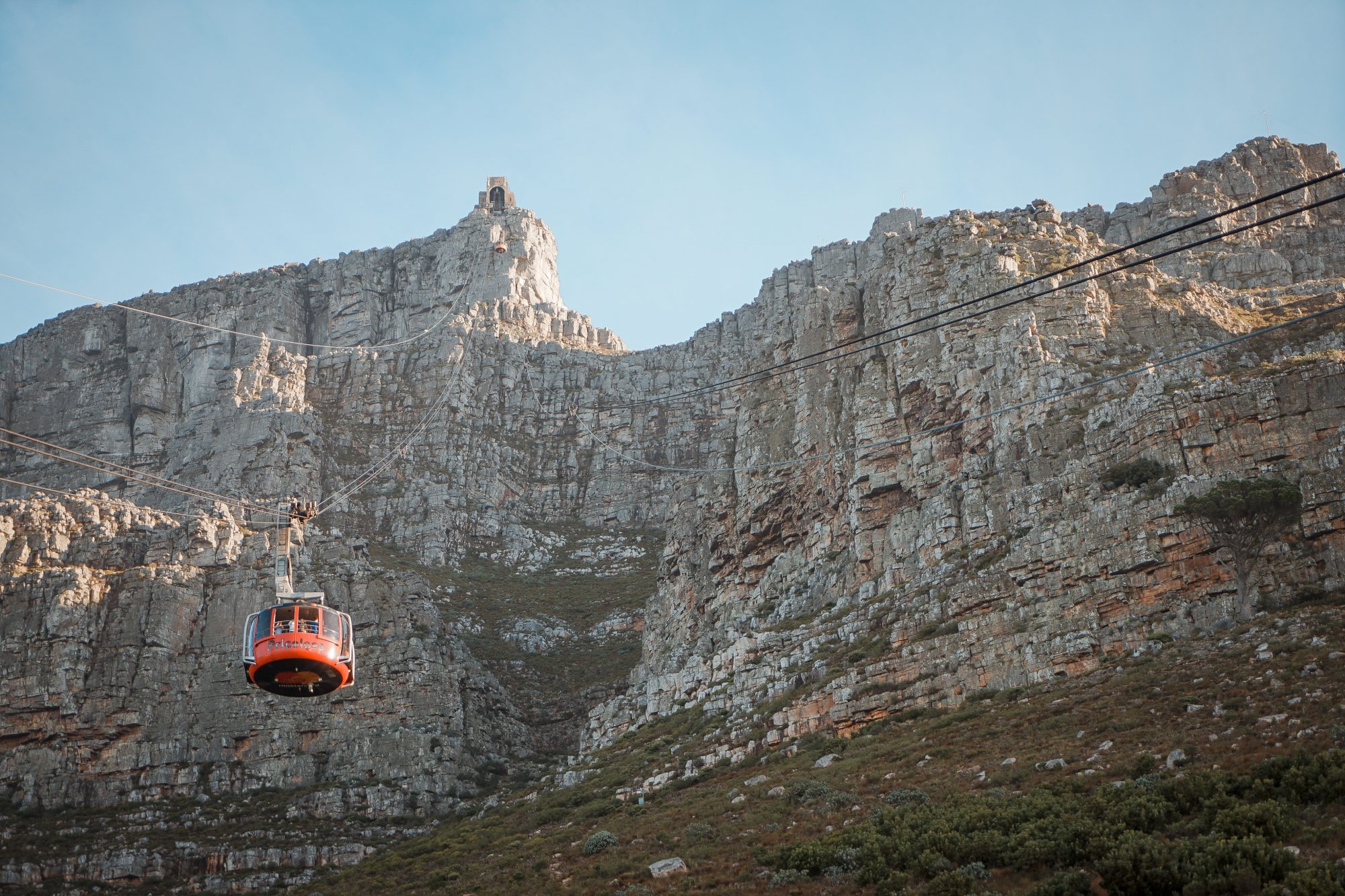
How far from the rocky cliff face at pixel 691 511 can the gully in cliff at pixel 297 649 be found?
17765 millimetres

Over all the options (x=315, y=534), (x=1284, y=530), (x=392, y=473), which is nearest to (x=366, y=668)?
(x=315, y=534)

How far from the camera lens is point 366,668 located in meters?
66.7

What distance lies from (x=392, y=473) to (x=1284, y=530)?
70.7 metres

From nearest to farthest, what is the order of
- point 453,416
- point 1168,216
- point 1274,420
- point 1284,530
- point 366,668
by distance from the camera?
point 1284,530 < point 1274,420 < point 366,668 < point 1168,216 < point 453,416

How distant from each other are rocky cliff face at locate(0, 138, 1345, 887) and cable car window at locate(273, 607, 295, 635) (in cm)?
1959

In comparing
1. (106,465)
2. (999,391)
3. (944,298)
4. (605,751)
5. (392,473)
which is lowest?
(605,751)

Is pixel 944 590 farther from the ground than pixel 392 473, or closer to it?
closer to it

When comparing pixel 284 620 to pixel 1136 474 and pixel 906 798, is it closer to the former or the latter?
pixel 906 798

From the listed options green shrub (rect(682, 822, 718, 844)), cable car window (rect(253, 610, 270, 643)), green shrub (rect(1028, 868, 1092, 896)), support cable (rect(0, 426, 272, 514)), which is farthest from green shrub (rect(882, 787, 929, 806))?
support cable (rect(0, 426, 272, 514))

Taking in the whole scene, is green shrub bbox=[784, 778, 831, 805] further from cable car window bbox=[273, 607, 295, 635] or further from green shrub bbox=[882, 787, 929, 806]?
cable car window bbox=[273, 607, 295, 635]

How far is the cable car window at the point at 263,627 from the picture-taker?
3516cm

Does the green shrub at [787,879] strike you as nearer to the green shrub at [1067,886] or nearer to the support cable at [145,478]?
the green shrub at [1067,886]

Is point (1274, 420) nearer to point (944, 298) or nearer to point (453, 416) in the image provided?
point (944, 298)

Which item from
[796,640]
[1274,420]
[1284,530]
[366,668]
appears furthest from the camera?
[366,668]
